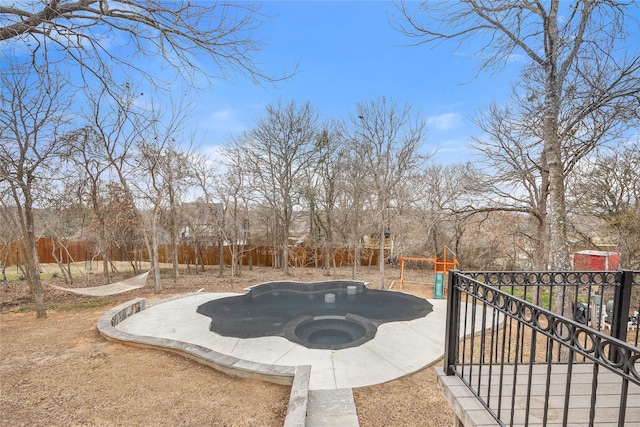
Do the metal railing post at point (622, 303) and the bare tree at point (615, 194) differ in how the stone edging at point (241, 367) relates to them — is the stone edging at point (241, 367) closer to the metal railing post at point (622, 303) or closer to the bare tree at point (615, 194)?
the metal railing post at point (622, 303)

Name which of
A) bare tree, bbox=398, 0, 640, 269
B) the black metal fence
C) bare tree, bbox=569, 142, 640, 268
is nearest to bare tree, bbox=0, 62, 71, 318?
bare tree, bbox=398, 0, 640, 269

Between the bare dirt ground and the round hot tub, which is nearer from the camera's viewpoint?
the bare dirt ground

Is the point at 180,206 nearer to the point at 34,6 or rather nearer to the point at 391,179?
the point at 391,179

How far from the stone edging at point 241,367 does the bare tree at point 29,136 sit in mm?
2327

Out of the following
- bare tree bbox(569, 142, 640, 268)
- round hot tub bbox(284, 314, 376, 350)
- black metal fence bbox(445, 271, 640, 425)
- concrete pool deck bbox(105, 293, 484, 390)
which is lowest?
round hot tub bbox(284, 314, 376, 350)

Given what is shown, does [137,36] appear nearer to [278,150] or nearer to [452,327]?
[452,327]

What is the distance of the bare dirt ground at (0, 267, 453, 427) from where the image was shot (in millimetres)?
2732

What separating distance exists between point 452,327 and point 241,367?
2.64m

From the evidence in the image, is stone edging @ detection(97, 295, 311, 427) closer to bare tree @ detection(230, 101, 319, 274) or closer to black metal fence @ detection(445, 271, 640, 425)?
black metal fence @ detection(445, 271, 640, 425)

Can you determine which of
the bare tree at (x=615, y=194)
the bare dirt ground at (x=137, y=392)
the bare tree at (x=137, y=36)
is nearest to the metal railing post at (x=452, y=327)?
the bare dirt ground at (x=137, y=392)

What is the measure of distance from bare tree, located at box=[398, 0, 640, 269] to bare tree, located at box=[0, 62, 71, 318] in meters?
6.35

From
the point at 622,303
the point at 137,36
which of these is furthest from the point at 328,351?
the point at 137,36

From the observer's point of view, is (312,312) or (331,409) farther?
(312,312)

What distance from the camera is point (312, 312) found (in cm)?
713
